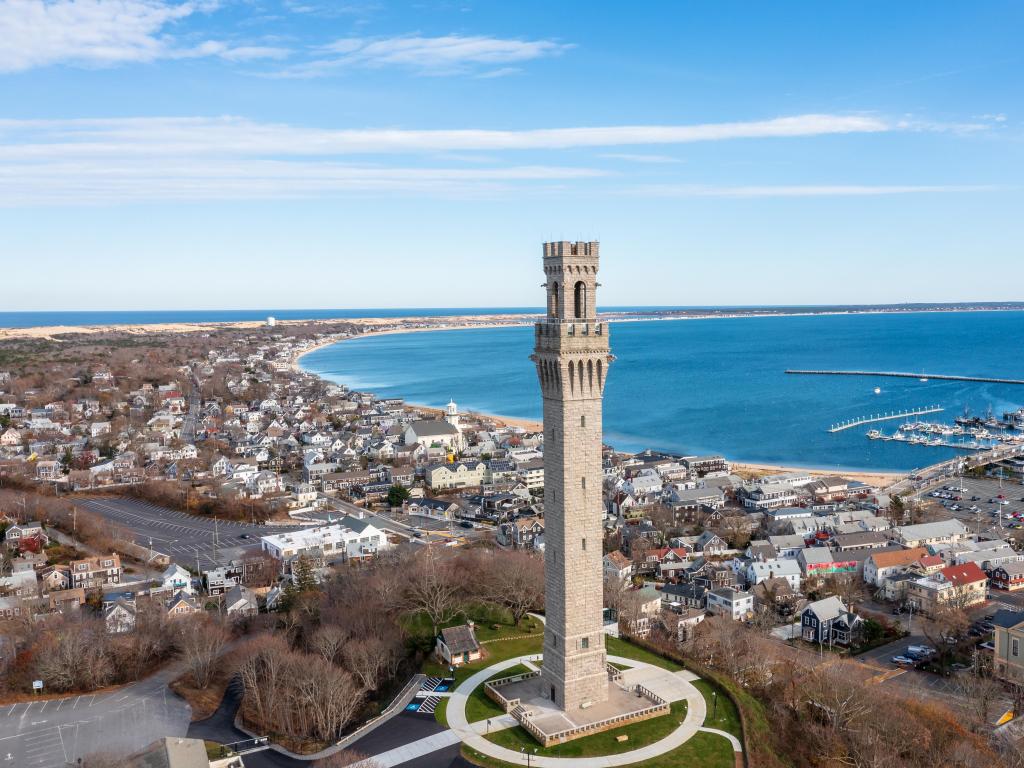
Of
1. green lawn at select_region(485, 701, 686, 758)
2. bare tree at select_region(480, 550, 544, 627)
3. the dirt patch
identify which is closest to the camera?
green lawn at select_region(485, 701, 686, 758)

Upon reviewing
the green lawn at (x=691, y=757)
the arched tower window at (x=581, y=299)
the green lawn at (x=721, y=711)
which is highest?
the arched tower window at (x=581, y=299)

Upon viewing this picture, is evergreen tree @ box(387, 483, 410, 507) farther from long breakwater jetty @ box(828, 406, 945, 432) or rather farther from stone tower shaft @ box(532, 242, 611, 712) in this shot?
long breakwater jetty @ box(828, 406, 945, 432)

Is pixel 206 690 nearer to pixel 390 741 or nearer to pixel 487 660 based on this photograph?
pixel 390 741

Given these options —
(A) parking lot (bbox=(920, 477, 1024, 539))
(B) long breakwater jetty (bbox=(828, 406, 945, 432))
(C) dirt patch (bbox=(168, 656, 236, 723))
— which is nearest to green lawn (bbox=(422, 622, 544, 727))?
(C) dirt patch (bbox=(168, 656, 236, 723))

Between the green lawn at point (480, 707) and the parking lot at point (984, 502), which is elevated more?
the green lawn at point (480, 707)

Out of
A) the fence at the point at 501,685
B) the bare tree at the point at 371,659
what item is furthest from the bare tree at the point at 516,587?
the fence at the point at 501,685

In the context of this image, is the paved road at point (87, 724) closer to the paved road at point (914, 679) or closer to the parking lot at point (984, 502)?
the paved road at point (914, 679)

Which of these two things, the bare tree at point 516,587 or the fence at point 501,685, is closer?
the fence at point 501,685

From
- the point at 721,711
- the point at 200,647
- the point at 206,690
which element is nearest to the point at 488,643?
the point at 721,711
